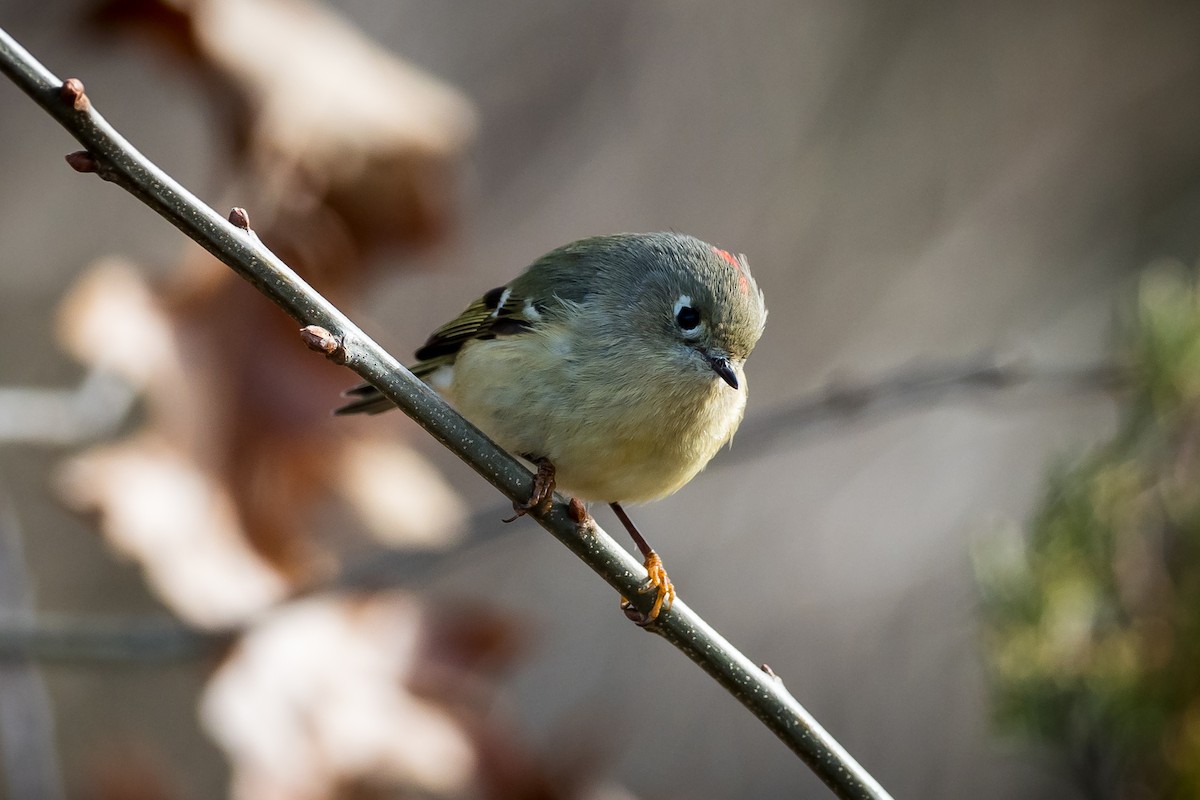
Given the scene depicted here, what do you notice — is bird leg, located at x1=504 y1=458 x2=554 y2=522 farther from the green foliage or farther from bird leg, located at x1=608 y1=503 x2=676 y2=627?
the green foliage

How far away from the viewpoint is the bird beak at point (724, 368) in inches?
74.5

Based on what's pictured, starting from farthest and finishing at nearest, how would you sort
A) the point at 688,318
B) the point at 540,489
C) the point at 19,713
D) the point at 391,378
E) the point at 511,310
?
the point at 19,713
the point at 511,310
the point at 688,318
the point at 540,489
the point at 391,378

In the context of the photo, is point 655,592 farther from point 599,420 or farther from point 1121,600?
point 1121,600

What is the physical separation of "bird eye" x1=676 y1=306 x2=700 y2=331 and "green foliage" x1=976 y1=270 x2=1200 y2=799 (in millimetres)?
790

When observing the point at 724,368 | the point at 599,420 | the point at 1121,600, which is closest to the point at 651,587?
the point at 599,420

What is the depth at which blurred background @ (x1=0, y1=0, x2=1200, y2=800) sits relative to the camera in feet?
6.78

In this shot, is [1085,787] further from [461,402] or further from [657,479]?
[461,402]

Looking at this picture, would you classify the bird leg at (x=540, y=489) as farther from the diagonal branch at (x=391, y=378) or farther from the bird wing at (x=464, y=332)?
the bird wing at (x=464, y=332)

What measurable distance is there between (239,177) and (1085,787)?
6.65 feet

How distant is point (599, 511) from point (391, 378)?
2.21 m

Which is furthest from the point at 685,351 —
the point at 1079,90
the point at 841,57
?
the point at 1079,90

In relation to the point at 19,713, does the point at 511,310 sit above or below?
above

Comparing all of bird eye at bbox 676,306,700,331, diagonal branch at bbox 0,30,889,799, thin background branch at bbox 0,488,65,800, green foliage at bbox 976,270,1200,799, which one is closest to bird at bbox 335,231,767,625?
bird eye at bbox 676,306,700,331

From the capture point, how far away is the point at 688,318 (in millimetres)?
2014
